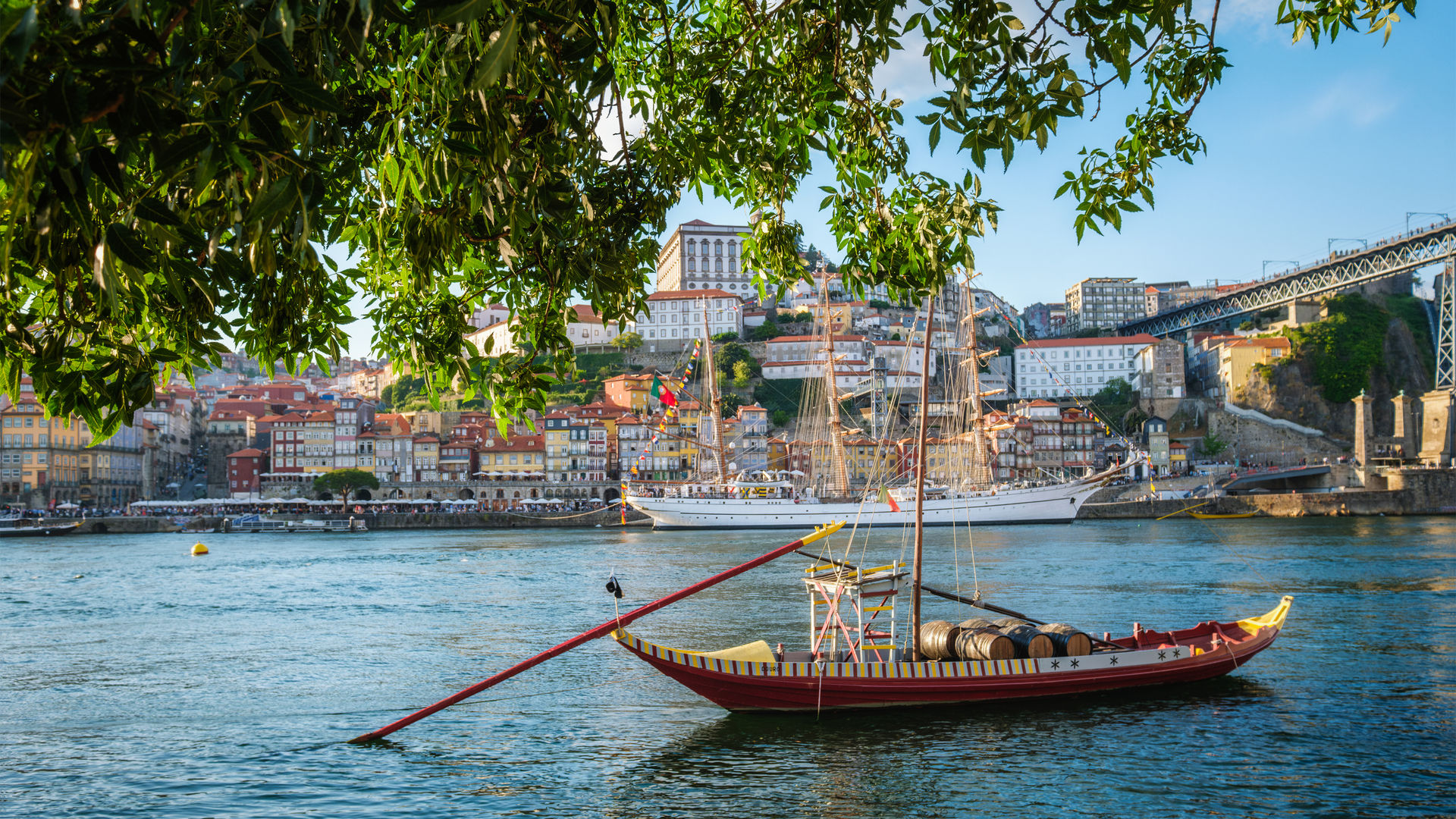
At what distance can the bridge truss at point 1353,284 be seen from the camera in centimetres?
A: 6650

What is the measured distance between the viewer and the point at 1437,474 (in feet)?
205

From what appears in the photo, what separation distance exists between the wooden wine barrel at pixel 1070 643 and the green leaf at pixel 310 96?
40.9 ft

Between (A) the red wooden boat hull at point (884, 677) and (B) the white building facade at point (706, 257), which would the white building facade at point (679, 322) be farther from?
(A) the red wooden boat hull at point (884, 677)

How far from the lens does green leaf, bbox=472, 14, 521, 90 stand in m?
1.97

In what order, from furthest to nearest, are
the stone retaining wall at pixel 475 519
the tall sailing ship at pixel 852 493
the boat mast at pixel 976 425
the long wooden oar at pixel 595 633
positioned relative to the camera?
the stone retaining wall at pixel 475 519 < the tall sailing ship at pixel 852 493 < the boat mast at pixel 976 425 < the long wooden oar at pixel 595 633

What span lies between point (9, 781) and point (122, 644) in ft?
34.3

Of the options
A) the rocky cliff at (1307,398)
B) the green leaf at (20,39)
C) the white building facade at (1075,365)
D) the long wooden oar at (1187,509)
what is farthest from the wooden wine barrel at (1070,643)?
the white building facade at (1075,365)

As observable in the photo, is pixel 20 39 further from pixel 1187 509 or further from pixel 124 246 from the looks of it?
pixel 1187 509

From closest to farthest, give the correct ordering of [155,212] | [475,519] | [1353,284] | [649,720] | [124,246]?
[124,246]
[155,212]
[649,720]
[475,519]
[1353,284]

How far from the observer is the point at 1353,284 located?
7681 centimetres

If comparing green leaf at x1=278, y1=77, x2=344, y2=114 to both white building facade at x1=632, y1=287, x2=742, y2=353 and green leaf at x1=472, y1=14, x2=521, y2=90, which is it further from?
white building facade at x1=632, y1=287, x2=742, y2=353

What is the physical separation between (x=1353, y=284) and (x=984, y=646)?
257ft

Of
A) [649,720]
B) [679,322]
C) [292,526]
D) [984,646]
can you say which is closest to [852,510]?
[292,526]

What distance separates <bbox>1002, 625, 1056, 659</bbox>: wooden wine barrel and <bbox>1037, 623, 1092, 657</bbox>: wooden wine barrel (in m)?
0.09
